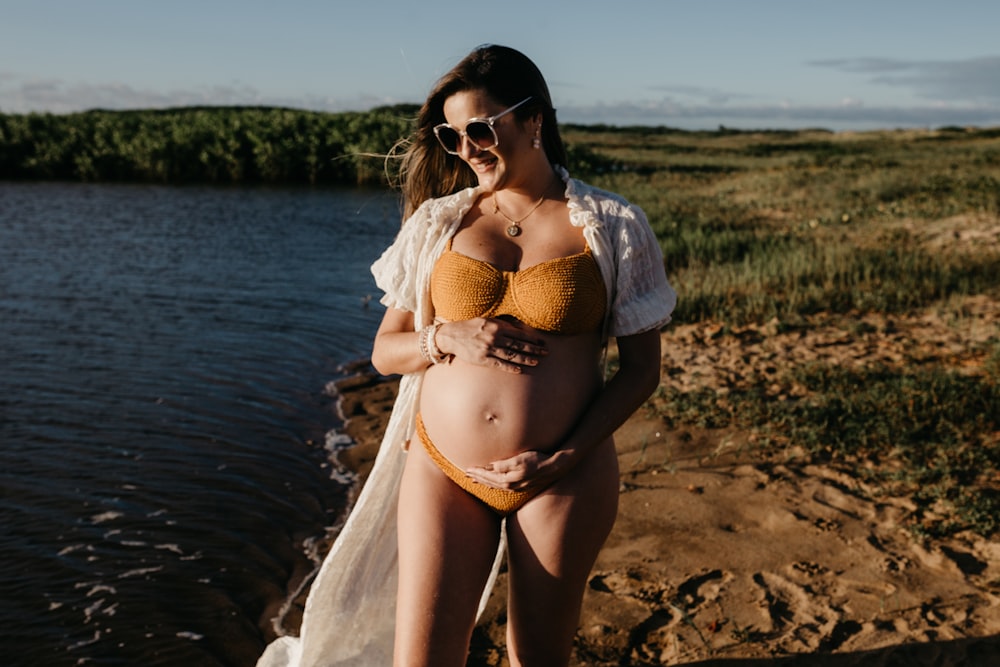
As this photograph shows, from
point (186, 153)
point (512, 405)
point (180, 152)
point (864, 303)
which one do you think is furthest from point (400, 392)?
point (186, 153)

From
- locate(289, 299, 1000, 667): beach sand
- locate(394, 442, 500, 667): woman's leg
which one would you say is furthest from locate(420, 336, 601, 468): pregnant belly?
locate(289, 299, 1000, 667): beach sand

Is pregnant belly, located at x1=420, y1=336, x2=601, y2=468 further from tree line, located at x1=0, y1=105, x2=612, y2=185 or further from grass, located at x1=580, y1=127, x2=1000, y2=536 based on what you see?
tree line, located at x1=0, y1=105, x2=612, y2=185

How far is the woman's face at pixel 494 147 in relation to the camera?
8.42 feet

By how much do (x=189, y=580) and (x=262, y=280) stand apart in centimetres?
874

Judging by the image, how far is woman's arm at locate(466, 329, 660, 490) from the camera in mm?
2453

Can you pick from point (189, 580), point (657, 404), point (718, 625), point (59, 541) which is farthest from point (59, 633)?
point (657, 404)

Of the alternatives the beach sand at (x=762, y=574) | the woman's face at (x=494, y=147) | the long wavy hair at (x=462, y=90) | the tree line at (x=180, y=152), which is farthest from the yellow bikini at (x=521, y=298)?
the tree line at (x=180, y=152)

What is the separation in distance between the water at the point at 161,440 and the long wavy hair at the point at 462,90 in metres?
2.48

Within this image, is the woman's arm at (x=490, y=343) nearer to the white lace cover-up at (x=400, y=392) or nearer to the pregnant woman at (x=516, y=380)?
the pregnant woman at (x=516, y=380)

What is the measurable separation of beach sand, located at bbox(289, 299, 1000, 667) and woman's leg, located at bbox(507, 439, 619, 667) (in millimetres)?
1179

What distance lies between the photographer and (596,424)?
2.51m

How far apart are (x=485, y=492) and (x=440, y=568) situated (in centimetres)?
26

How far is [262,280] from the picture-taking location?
1291 cm

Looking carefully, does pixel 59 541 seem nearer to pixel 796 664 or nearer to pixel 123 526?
pixel 123 526
